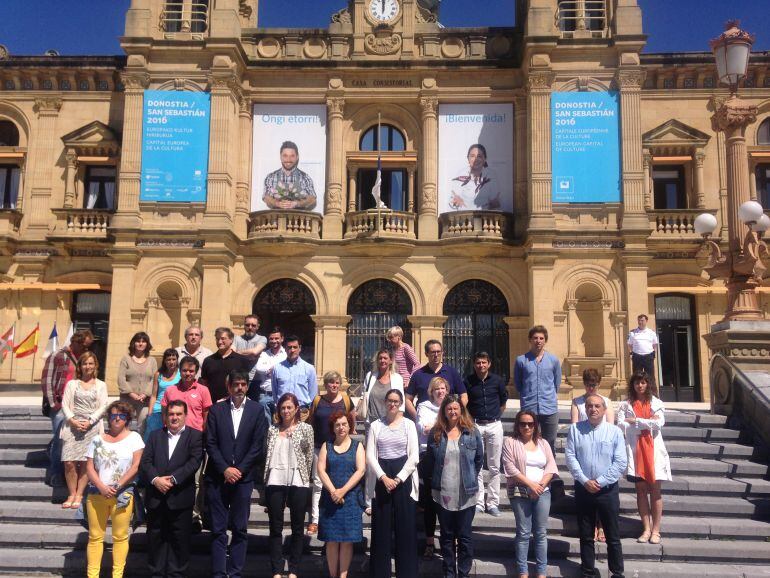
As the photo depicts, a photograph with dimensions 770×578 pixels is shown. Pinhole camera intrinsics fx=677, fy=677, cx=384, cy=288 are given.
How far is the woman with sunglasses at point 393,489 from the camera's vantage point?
7.47 metres

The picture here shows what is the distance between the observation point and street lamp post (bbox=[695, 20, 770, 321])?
12.2 m

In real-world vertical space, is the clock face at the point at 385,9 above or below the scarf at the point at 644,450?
above

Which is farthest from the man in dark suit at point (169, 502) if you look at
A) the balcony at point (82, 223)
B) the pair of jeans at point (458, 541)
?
the balcony at point (82, 223)

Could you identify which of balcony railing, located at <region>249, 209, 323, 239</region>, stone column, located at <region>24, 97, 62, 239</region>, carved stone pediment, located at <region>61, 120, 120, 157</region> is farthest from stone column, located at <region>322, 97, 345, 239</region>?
stone column, located at <region>24, 97, 62, 239</region>

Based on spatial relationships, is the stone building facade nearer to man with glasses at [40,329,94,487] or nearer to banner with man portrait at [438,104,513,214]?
banner with man portrait at [438,104,513,214]

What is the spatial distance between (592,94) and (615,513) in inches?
673

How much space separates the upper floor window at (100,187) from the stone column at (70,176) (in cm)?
58

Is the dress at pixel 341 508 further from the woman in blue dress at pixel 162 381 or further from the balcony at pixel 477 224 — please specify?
the balcony at pixel 477 224

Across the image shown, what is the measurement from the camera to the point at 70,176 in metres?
23.8

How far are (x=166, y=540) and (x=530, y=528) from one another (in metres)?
4.09

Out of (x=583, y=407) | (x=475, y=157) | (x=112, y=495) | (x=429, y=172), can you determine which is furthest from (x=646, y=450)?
(x=475, y=157)

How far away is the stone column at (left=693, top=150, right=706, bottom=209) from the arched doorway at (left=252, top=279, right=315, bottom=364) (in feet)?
44.5

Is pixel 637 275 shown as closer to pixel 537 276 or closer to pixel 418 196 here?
pixel 537 276

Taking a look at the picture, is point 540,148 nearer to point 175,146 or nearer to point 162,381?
point 175,146
